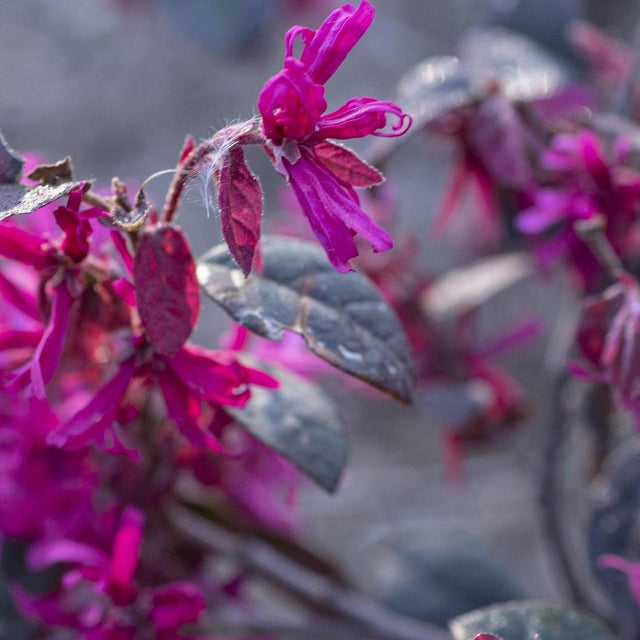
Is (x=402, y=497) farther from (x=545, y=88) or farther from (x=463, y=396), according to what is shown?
(x=545, y=88)

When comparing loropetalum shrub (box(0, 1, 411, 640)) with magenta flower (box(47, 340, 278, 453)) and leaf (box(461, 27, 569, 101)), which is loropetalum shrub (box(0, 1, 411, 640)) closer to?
magenta flower (box(47, 340, 278, 453))

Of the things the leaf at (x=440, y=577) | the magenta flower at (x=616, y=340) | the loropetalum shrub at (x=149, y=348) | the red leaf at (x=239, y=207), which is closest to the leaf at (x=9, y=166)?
the loropetalum shrub at (x=149, y=348)

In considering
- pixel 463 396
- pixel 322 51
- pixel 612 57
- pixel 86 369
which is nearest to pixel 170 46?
pixel 612 57

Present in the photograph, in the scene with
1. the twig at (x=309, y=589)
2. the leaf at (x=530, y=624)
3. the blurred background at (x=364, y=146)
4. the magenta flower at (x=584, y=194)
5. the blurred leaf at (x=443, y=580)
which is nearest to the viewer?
the leaf at (x=530, y=624)

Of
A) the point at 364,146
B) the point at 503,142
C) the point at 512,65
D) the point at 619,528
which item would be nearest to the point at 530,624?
the point at 619,528

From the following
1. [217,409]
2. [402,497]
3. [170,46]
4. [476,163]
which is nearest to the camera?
[217,409]

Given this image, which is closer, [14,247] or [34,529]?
[14,247]

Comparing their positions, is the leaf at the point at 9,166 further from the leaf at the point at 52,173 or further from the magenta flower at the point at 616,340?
the magenta flower at the point at 616,340
